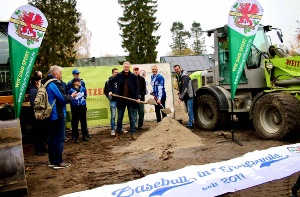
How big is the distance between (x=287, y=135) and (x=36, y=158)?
18.2ft

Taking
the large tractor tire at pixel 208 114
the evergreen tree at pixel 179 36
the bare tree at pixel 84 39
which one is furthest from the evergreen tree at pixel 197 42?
the large tractor tire at pixel 208 114

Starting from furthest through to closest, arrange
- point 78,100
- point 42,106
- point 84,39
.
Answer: point 84,39 < point 78,100 < point 42,106

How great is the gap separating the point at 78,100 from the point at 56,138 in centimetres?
259

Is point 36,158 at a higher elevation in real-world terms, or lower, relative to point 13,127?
lower

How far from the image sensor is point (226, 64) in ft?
30.4

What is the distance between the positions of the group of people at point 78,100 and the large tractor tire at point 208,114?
394 millimetres

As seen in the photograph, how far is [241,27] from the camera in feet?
22.9

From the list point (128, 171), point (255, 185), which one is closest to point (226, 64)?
point (128, 171)

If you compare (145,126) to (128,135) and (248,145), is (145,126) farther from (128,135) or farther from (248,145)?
(248,145)

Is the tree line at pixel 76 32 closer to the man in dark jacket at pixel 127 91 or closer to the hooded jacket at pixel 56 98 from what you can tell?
the man in dark jacket at pixel 127 91

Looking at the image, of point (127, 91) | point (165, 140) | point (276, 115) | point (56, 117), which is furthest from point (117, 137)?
point (276, 115)

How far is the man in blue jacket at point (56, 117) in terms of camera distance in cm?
556

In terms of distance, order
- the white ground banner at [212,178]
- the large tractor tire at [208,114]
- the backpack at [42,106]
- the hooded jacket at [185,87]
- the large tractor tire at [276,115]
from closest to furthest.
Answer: the white ground banner at [212,178], the backpack at [42,106], the large tractor tire at [276,115], the large tractor tire at [208,114], the hooded jacket at [185,87]

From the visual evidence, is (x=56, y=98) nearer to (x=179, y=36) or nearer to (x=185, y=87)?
(x=185, y=87)
